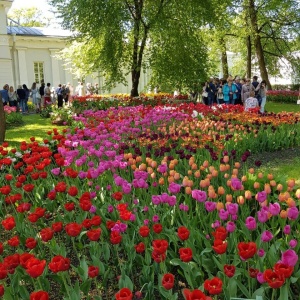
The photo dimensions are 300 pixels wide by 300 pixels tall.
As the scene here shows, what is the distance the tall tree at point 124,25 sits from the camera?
16672 mm

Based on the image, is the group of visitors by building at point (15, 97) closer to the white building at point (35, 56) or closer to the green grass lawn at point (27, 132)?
the green grass lawn at point (27, 132)

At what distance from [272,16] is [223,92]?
48.0ft

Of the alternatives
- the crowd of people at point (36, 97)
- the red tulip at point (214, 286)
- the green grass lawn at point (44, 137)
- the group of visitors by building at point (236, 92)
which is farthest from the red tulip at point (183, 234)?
the crowd of people at point (36, 97)

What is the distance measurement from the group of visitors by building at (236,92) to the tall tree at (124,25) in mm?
2405

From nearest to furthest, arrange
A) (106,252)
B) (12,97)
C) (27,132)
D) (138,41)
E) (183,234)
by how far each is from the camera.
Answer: (183,234) < (106,252) < (27,132) < (138,41) < (12,97)

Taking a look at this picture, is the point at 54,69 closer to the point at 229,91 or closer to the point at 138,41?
the point at 138,41

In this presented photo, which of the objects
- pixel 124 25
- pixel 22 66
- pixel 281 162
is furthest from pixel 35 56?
pixel 281 162

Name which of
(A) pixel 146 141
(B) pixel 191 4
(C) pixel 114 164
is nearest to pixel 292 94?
(B) pixel 191 4

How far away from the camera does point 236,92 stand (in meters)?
15.6

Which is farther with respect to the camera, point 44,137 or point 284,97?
point 284,97

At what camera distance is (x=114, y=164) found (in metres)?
4.50

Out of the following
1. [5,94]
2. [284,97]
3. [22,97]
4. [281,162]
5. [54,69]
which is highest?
[54,69]

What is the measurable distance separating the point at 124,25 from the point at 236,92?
5834mm

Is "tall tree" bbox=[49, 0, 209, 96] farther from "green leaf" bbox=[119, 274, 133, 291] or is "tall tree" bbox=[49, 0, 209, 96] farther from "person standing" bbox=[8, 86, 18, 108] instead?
"green leaf" bbox=[119, 274, 133, 291]
